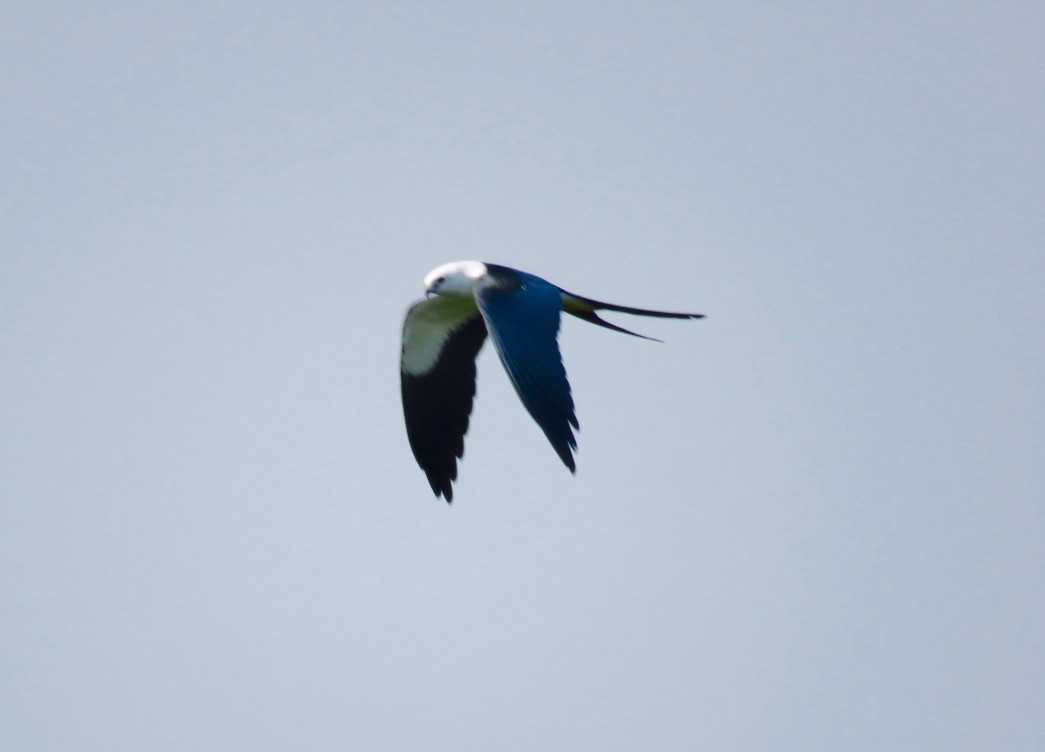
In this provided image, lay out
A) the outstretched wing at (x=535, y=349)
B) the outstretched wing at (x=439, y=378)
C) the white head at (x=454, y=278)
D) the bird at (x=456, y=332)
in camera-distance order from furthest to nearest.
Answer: the outstretched wing at (x=439, y=378)
the white head at (x=454, y=278)
the bird at (x=456, y=332)
the outstretched wing at (x=535, y=349)

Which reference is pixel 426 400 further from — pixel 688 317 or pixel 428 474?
pixel 688 317

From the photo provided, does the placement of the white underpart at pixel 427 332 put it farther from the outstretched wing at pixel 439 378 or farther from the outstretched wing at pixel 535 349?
the outstretched wing at pixel 535 349

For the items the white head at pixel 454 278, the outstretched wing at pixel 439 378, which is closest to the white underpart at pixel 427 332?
the outstretched wing at pixel 439 378

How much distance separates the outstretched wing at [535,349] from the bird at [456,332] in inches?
0.4

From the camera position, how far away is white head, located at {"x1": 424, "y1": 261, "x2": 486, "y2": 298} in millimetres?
9773

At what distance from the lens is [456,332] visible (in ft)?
35.4

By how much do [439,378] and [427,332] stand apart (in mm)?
376

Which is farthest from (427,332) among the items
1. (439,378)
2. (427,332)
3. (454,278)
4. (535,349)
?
(535,349)

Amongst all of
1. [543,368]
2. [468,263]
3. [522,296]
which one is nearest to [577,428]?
[543,368]

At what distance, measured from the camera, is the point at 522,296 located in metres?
9.22

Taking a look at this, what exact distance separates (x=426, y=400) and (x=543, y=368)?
8.23 ft

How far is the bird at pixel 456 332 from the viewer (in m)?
8.95

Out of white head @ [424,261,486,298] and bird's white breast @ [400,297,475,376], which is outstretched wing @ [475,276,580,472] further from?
bird's white breast @ [400,297,475,376]

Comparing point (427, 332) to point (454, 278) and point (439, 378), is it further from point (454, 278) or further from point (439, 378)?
point (454, 278)
